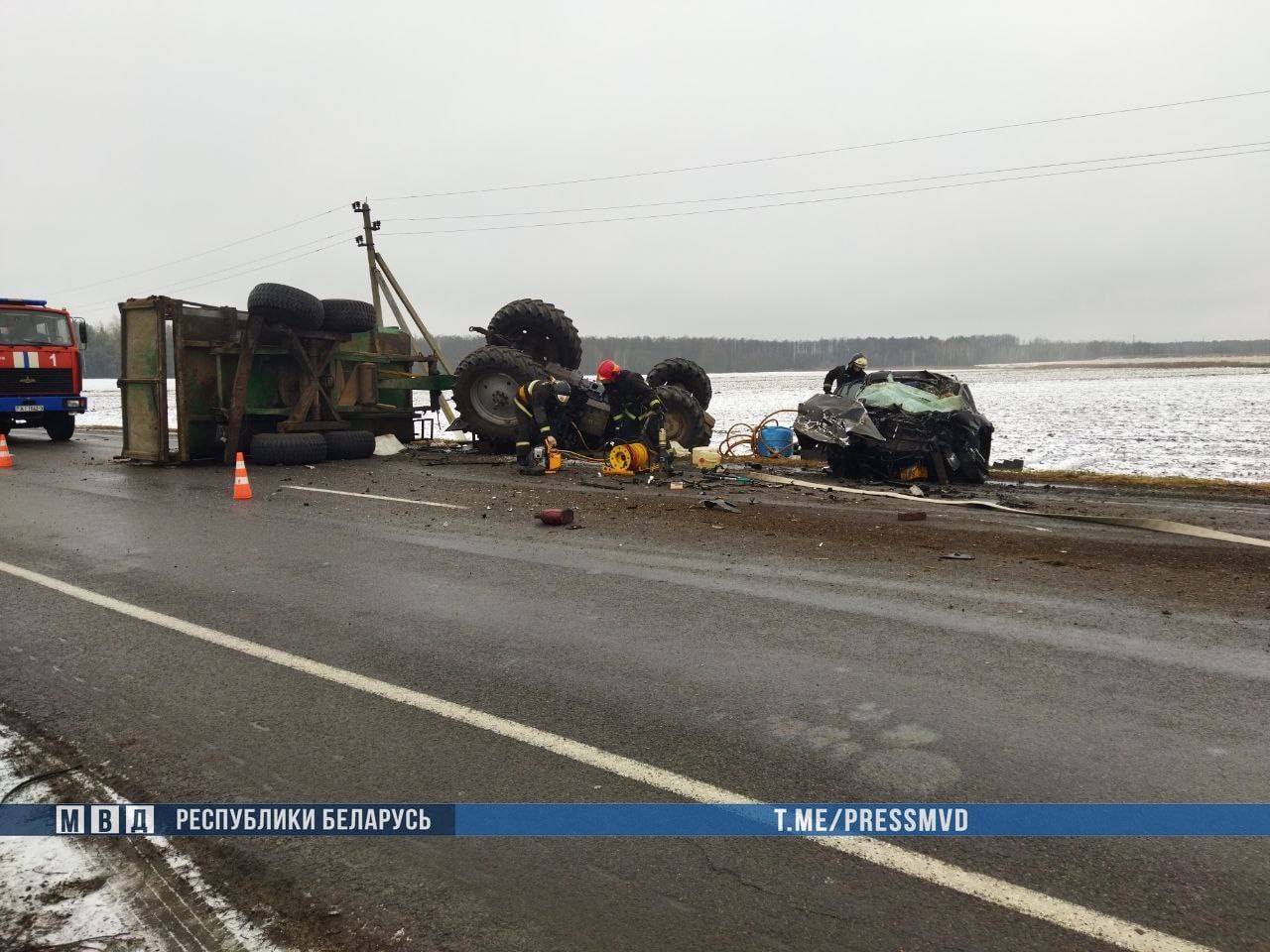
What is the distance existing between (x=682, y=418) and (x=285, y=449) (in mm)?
6096

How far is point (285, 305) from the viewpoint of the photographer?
12.6 meters

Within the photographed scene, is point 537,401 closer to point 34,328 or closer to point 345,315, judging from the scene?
point 345,315

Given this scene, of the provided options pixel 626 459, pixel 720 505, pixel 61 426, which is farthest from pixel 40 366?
pixel 720 505

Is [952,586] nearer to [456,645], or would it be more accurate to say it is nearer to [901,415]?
[456,645]

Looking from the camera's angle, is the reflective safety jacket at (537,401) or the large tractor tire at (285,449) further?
the large tractor tire at (285,449)

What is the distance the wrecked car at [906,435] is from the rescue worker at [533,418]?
360 centimetres

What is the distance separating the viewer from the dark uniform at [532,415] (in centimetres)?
1162

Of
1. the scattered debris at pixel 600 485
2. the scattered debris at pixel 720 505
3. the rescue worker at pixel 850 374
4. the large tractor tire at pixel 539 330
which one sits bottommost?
the scattered debris at pixel 720 505

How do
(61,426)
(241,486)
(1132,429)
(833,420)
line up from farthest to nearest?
(1132,429) → (61,426) → (833,420) → (241,486)

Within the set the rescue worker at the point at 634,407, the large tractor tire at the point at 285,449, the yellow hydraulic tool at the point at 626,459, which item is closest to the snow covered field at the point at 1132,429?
the rescue worker at the point at 634,407

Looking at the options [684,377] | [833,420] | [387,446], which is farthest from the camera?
[684,377]

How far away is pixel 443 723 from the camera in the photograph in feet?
11.1

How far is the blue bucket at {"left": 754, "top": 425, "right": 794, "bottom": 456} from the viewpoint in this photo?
1427 centimetres

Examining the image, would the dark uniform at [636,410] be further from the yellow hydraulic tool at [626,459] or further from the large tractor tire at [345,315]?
the large tractor tire at [345,315]
